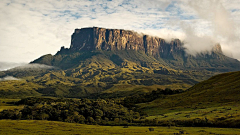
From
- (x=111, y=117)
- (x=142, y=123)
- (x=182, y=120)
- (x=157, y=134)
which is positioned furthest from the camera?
(x=111, y=117)

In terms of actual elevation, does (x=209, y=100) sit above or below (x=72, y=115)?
above

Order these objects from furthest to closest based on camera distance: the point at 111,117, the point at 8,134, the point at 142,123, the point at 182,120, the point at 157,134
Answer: the point at 111,117, the point at 142,123, the point at 182,120, the point at 8,134, the point at 157,134

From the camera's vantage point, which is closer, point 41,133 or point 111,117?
point 41,133

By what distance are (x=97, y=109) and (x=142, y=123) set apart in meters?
62.7

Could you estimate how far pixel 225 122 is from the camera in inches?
3915

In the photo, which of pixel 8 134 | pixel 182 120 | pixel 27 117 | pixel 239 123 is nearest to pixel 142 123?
pixel 182 120

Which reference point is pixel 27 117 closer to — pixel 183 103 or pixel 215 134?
pixel 183 103

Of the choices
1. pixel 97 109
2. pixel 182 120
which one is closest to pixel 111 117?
pixel 97 109

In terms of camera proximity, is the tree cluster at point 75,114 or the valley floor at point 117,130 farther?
the tree cluster at point 75,114

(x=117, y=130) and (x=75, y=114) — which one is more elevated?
(x=75, y=114)

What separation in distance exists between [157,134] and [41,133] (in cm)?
5410

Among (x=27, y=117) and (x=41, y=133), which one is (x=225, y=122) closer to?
(x=41, y=133)

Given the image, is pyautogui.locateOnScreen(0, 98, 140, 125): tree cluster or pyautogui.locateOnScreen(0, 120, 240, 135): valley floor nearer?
pyautogui.locateOnScreen(0, 120, 240, 135): valley floor

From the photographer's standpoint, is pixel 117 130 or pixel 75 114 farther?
pixel 75 114
